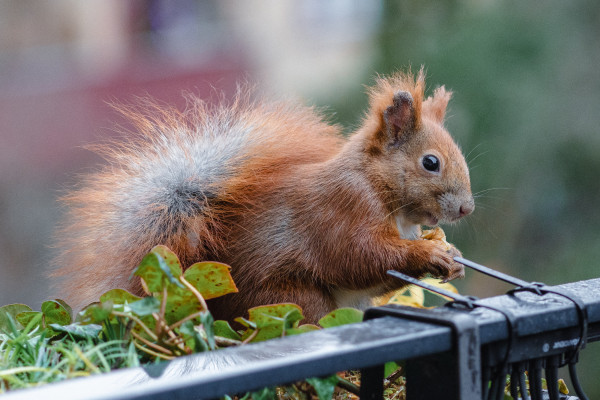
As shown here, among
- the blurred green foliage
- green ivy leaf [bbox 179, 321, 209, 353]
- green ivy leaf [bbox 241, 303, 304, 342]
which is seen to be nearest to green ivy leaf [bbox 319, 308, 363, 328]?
green ivy leaf [bbox 241, 303, 304, 342]

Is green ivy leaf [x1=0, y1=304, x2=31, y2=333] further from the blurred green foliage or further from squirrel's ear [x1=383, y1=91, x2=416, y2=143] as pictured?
the blurred green foliage

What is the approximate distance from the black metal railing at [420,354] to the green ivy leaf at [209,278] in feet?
0.47

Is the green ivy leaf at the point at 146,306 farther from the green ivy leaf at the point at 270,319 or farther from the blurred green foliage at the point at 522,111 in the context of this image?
the blurred green foliage at the point at 522,111

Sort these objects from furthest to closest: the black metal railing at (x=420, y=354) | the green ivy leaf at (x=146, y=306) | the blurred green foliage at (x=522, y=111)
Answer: the blurred green foliage at (x=522, y=111), the green ivy leaf at (x=146, y=306), the black metal railing at (x=420, y=354)

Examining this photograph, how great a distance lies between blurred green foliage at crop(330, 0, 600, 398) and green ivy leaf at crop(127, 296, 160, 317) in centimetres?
120

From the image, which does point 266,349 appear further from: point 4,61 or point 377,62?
point 4,61

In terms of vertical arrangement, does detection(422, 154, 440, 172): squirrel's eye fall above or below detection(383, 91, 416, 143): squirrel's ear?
below

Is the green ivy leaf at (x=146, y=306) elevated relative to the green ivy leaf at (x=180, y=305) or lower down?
elevated

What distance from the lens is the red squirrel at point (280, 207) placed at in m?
0.80

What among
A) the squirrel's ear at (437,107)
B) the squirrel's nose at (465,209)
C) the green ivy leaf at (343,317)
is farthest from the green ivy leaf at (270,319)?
the squirrel's ear at (437,107)

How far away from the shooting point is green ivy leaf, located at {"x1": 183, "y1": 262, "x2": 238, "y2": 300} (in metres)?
0.60

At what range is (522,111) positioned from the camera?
5.51 feet

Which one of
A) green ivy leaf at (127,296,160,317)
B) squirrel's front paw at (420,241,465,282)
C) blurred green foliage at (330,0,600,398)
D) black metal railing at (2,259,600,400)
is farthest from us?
blurred green foliage at (330,0,600,398)

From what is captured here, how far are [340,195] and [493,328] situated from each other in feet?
1.14
